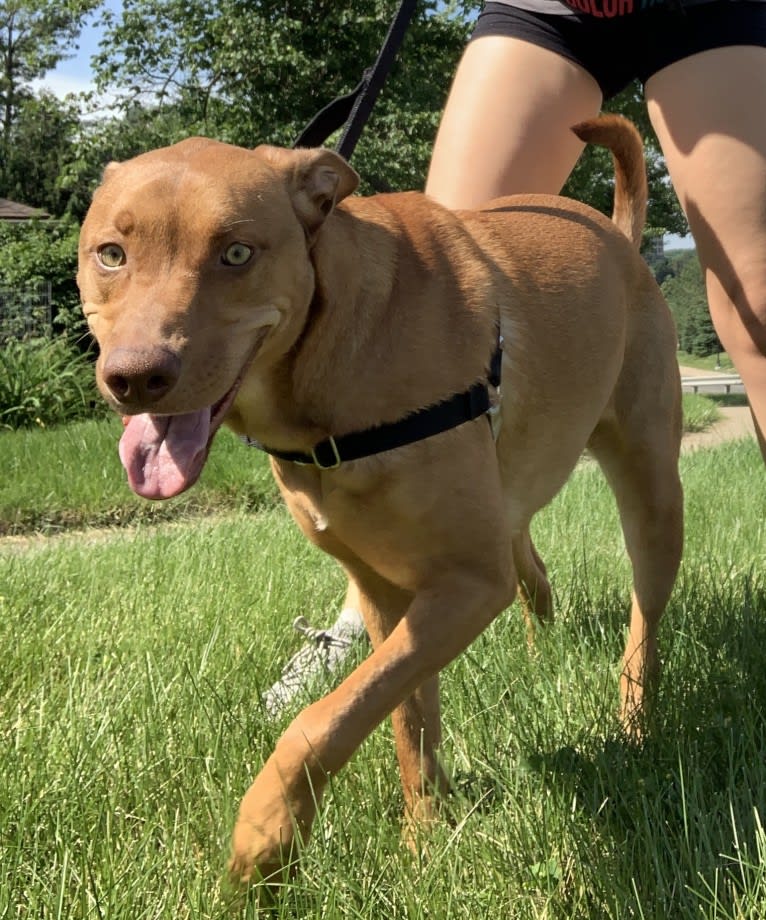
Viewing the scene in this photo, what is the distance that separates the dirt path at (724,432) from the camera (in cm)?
1283

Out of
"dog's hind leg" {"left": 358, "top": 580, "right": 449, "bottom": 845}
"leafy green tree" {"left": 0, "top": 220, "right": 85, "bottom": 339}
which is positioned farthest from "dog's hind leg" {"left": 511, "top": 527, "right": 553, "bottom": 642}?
"leafy green tree" {"left": 0, "top": 220, "right": 85, "bottom": 339}

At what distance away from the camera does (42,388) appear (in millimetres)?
11656

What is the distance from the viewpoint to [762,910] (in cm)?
169

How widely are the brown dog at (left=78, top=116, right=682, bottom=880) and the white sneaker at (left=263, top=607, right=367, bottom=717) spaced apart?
0.44m

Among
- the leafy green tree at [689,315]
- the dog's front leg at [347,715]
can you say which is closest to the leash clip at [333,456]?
the dog's front leg at [347,715]

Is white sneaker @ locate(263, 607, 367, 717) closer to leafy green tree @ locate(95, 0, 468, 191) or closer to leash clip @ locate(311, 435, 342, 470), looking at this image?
leash clip @ locate(311, 435, 342, 470)

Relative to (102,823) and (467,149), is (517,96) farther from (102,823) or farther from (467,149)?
(102,823)

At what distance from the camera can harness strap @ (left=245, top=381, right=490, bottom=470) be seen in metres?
2.08

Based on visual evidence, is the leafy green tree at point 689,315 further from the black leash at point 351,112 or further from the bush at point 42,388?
the black leash at point 351,112

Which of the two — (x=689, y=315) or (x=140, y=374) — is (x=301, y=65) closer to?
(x=140, y=374)

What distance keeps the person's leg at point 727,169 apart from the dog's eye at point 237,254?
152cm

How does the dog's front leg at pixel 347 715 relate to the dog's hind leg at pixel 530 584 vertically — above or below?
above

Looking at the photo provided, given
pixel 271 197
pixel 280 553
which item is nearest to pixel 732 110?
pixel 271 197

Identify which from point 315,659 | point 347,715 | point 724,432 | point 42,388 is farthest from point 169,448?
point 724,432
